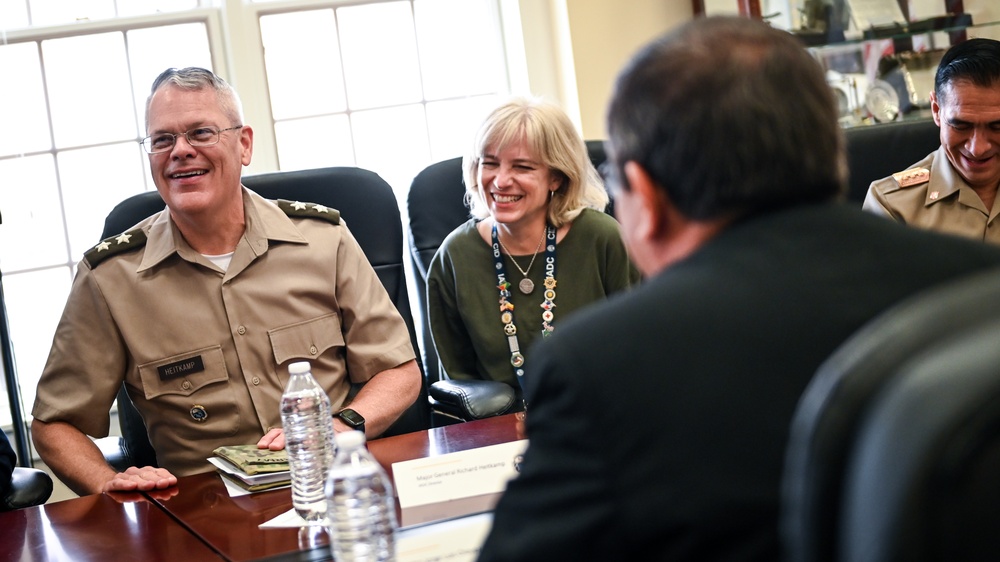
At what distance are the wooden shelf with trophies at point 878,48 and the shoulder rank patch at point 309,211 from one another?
1940 mm

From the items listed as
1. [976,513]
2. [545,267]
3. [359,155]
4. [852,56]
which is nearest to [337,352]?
[545,267]

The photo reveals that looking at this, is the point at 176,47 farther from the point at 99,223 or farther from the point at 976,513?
the point at 976,513

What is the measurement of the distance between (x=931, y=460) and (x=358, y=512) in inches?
33.6

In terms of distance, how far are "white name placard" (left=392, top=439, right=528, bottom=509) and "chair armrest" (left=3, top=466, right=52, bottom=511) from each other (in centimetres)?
74

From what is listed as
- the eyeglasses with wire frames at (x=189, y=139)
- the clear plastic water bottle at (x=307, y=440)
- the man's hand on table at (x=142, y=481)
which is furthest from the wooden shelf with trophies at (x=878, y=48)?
the man's hand on table at (x=142, y=481)

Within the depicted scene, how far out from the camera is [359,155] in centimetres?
374

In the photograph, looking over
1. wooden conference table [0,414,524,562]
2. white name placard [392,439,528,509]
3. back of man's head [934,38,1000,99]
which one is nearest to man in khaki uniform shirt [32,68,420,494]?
wooden conference table [0,414,524,562]

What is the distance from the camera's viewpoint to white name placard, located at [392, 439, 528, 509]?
1.53m

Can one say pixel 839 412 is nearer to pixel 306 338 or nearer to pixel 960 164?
pixel 306 338

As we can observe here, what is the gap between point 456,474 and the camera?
1.60 meters

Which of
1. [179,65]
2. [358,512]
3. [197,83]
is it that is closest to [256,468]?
[358,512]

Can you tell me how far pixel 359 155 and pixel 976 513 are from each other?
3341mm

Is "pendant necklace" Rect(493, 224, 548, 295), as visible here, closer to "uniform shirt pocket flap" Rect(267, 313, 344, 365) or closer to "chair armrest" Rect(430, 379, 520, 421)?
"chair armrest" Rect(430, 379, 520, 421)

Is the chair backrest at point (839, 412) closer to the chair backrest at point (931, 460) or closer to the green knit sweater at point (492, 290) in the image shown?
the chair backrest at point (931, 460)
